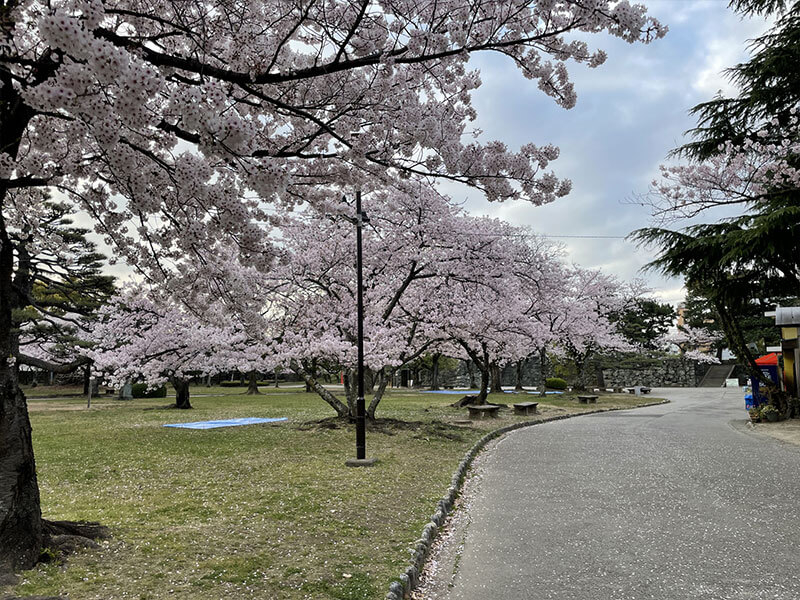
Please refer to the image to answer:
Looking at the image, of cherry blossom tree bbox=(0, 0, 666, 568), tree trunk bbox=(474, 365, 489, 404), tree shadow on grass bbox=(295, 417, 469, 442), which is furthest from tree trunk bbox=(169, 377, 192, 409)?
cherry blossom tree bbox=(0, 0, 666, 568)

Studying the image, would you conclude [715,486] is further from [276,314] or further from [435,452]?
[276,314]

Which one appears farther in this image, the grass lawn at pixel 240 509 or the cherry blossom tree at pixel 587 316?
the cherry blossom tree at pixel 587 316

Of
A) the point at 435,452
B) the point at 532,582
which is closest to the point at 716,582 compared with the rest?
the point at 532,582

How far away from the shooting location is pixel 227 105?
11.0 feet

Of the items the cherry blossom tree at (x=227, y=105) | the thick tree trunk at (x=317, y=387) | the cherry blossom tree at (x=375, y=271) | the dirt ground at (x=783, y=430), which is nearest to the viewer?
the cherry blossom tree at (x=227, y=105)

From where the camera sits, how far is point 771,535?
5.40 meters

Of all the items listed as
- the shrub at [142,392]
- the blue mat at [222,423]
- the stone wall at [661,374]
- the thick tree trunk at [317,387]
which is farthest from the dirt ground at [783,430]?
the stone wall at [661,374]

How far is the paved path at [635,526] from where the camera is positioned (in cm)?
424

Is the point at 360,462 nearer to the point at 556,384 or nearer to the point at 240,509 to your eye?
the point at 240,509

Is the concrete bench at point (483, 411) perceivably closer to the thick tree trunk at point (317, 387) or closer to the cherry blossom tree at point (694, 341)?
the thick tree trunk at point (317, 387)

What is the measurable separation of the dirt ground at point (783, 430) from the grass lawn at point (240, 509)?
769 cm

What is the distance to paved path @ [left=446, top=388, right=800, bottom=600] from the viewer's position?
4.24m

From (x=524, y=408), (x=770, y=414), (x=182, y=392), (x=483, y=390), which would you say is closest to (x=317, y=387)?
(x=524, y=408)

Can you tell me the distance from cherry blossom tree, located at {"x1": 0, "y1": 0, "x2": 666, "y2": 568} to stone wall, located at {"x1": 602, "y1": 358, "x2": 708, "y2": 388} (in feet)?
152
